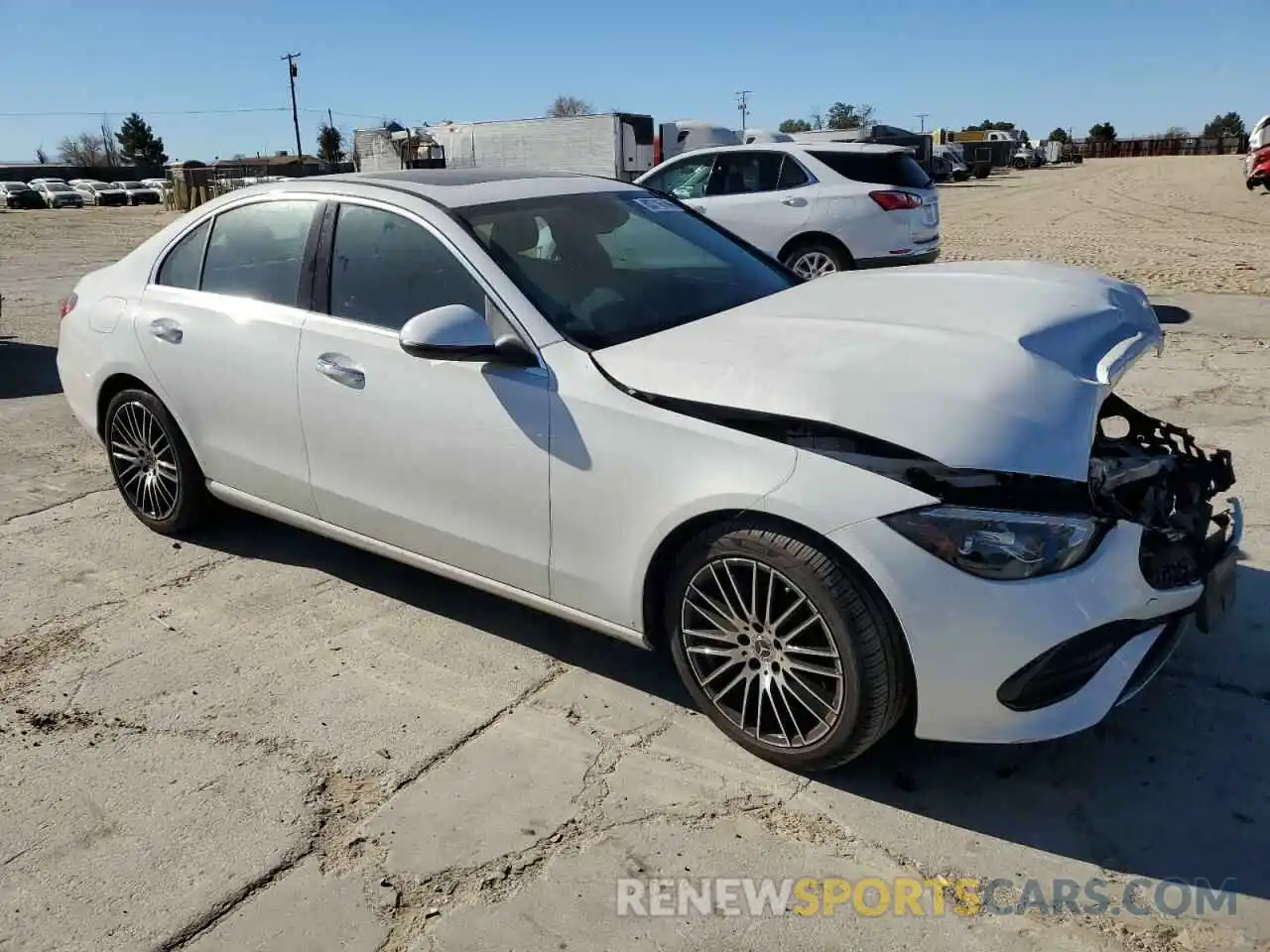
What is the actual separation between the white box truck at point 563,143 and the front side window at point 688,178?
15.9 meters

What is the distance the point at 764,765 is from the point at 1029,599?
37.4 inches

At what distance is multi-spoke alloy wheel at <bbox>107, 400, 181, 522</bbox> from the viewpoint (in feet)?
14.9

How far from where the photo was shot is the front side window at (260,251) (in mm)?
3949

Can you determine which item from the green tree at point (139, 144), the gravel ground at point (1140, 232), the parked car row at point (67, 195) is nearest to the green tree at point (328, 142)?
the green tree at point (139, 144)

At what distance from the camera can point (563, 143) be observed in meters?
29.1

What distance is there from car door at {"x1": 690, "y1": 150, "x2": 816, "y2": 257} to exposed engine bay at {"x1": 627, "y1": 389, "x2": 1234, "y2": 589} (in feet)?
22.9

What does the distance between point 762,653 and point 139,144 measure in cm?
11256

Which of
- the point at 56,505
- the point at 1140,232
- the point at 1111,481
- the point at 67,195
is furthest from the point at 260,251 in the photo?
the point at 67,195

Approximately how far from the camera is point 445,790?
2.96m

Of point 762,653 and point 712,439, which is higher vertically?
point 712,439

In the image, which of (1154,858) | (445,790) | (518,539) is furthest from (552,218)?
(1154,858)

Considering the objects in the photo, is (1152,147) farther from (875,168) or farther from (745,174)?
(745,174)

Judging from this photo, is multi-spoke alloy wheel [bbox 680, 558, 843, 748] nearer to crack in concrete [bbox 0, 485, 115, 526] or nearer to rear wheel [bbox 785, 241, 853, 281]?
crack in concrete [bbox 0, 485, 115, 526]

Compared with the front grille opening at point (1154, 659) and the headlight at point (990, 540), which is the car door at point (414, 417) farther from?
the front grille opening at point (1154, 659)
